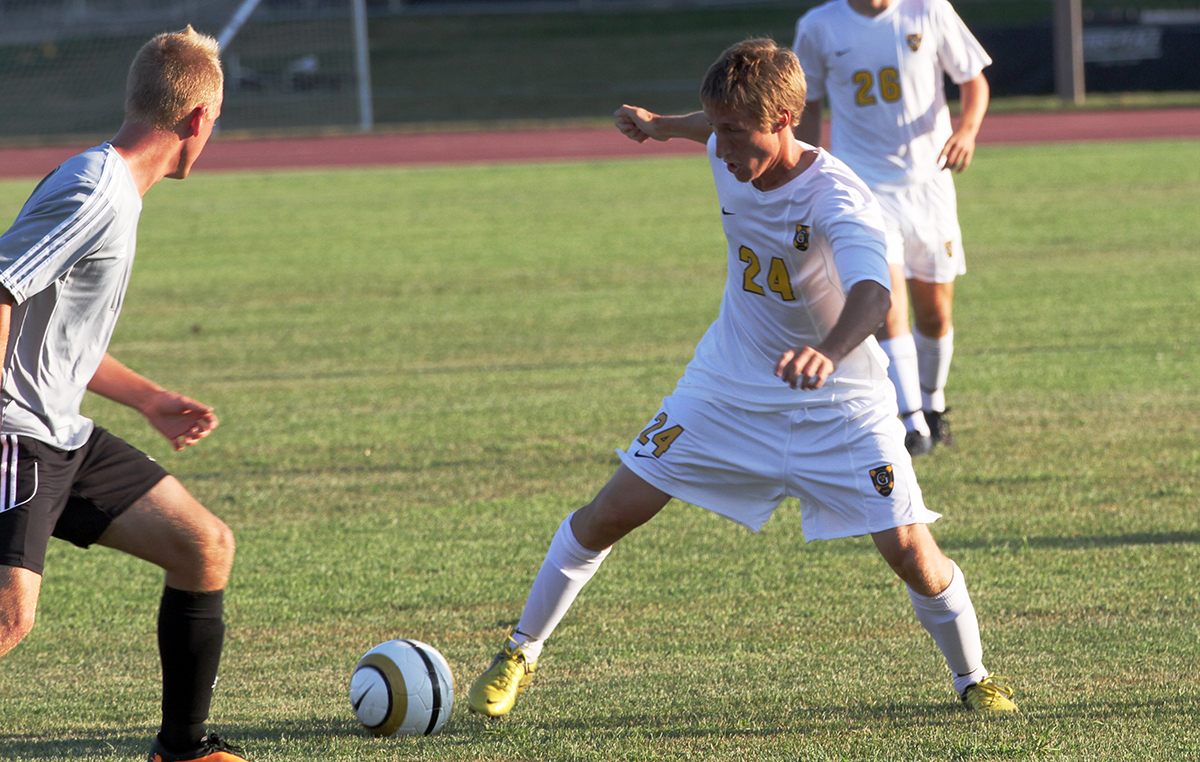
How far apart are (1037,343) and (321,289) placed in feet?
22.1

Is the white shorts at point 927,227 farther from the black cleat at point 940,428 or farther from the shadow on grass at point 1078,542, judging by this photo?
the shadow on grass at point 1078,542

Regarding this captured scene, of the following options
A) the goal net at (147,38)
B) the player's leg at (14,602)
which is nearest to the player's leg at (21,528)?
the player's leg at (14,602)

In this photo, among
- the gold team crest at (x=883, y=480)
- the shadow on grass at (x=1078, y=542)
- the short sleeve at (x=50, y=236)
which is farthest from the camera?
the shadow on grass at (x=1078, y=542)

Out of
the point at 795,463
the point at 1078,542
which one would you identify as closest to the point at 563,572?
the point at 795,463

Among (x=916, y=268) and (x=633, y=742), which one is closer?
(x=633, y=742)

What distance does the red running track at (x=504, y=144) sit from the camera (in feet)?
87.2

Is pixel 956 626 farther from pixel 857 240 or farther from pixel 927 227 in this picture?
pixel 927 227

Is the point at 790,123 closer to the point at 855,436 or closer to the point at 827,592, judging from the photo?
the point at 855,436

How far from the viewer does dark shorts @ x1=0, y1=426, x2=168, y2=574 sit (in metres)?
3.23

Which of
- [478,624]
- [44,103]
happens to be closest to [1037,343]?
[478,624]

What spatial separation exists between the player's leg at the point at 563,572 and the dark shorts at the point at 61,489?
1.12m

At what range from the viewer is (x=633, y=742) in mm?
3789

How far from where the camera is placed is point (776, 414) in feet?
12.5

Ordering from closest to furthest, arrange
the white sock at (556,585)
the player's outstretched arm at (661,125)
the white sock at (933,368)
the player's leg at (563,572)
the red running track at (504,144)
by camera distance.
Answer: the player's leg at (563,572) → the white sock at (556,585) → the player's outstretched arm at (661,125) → the white sock at (933,368) → the red running track at (504,144)
